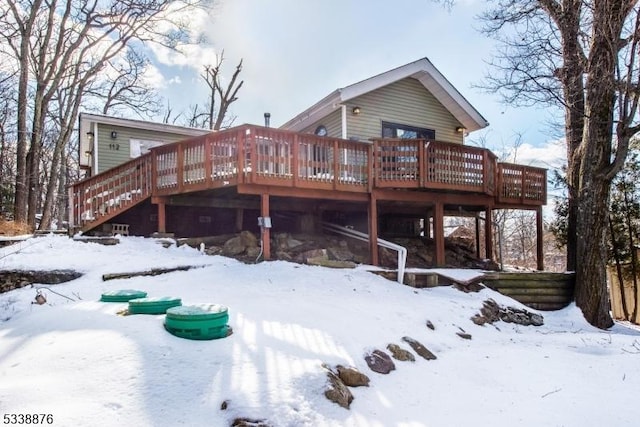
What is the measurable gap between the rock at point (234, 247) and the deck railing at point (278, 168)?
123 cm

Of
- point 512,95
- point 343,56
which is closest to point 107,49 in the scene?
point 343,56

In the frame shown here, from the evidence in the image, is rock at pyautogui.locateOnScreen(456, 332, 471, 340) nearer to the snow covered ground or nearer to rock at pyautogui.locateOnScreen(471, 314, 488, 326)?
the snow covered ground

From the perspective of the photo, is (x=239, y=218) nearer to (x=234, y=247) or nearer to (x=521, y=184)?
(x=234, y=247)

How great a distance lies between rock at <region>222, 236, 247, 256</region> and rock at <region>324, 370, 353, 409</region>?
507cm

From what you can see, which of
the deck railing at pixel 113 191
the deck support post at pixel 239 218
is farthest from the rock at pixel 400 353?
the deck railing at pixel 113 191

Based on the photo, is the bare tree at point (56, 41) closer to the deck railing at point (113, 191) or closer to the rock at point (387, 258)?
the deck railing at point (113, 191)

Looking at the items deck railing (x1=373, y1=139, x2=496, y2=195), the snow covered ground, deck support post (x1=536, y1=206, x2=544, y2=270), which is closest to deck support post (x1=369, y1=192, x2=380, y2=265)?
deck railing (x1=373, y1=139, x2=496, y2=195)

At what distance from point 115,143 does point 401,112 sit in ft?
28.9

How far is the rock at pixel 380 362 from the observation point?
13.5 feet

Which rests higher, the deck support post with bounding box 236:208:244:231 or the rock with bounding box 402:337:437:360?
the deck support post with bounding box 236:208:244:231

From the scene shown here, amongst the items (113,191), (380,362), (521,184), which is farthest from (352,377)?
(521,184)

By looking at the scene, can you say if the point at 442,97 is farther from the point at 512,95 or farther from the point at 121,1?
the point at 121,1

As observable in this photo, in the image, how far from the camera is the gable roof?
10.6 metres

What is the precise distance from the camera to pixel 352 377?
3670 millimetres
